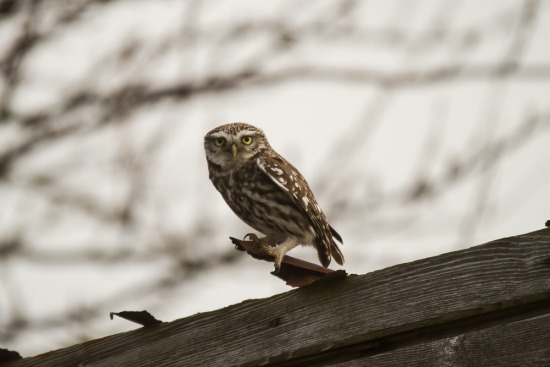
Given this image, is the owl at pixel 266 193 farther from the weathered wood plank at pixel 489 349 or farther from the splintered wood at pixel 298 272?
the weathered wood plank at pixel 489 349

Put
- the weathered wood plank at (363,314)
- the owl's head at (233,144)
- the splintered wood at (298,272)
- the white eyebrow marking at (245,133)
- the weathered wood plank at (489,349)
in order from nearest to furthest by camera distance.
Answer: the weathered wood plank at (489,349) → the weathered wood plank at (363,314) → the splintered wood at (298,272) → the owl's head at (233,144) → the white eyebrow marking at (245,133)

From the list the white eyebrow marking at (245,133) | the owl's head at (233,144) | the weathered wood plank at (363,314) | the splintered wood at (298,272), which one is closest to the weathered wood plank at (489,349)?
the weathered wood plank at (363,314)

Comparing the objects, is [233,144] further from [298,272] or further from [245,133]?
[298,272]

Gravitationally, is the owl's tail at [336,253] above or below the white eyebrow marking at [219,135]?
below

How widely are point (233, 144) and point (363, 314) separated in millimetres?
2823

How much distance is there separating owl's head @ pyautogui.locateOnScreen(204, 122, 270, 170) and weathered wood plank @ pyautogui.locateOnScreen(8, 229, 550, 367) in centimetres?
222

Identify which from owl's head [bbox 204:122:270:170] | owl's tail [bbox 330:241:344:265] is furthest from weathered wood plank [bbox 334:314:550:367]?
owl's head [bbox 204:122:270:170]

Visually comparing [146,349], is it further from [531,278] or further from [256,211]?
[256,211]

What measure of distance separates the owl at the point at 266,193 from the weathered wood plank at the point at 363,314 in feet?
4.38

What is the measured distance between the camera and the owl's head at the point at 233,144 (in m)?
5.20

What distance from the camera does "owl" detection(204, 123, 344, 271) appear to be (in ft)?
14.9

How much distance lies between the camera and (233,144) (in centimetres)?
525

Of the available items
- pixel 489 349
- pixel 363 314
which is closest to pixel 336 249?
pixel 363 314

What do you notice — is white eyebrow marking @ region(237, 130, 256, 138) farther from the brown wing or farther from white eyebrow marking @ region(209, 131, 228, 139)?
the brown wing
